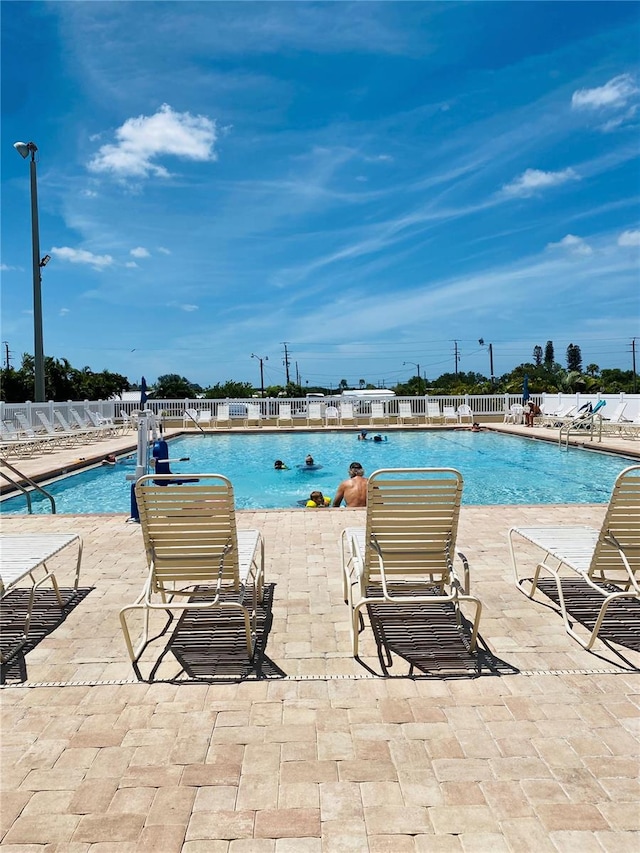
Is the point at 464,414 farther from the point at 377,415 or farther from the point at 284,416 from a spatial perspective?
the point at 284,416

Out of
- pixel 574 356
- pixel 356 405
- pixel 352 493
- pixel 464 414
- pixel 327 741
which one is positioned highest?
pixel 574 356

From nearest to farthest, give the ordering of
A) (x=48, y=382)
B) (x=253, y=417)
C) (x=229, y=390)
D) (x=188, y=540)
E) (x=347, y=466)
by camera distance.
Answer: (x=188, y=540), (x=347, y=466), (x=253, y=417), (x=48, y=382), (x=229, y=390)

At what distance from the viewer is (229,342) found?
2470 inches

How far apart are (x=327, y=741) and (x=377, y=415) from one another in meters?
19.0

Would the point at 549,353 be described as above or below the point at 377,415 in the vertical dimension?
above

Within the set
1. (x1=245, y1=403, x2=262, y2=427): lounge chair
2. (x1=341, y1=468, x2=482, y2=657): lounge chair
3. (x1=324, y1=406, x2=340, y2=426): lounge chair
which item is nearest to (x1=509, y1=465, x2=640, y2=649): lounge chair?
(x1=341, y1=468, x2=482, y2=657): lounge chair

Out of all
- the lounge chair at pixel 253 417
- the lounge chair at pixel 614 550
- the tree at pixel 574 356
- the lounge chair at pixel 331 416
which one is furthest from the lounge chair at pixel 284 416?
the tree at pixel 574 356

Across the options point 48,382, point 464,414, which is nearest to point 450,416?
point 464,414

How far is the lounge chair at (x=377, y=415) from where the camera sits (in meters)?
20.6

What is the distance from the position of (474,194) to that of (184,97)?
18742mm

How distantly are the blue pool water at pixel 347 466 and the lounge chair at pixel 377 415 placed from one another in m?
1.73

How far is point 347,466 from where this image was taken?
1345cm

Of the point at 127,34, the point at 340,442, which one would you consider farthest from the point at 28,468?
the point at 340,442

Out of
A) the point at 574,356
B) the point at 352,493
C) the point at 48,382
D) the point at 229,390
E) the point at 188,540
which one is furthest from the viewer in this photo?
the point at 574,356
